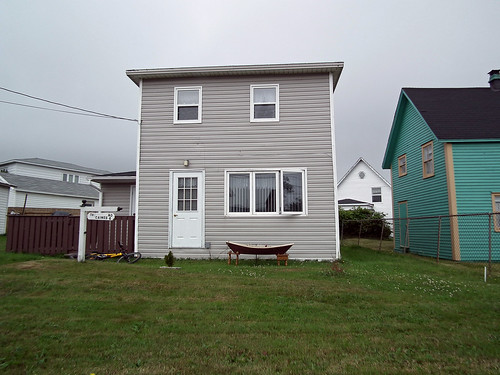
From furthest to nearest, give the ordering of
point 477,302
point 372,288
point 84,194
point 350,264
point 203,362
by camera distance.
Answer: point 84,194 < point 350,264 < point 372,288 < point 477,302 < point 203,362

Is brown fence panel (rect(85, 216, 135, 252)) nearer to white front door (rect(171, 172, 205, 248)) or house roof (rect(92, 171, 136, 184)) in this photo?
white front door (rect(171, 172, 205, 248))

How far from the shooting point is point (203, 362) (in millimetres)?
3373

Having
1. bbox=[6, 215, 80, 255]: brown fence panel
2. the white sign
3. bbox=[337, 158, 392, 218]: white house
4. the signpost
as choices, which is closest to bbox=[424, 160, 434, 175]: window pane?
the signpost

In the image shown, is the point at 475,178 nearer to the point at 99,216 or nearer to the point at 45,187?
the point at 99,216

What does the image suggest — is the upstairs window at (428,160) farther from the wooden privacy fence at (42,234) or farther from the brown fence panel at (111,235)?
the wooden privacy fence at (42,234)

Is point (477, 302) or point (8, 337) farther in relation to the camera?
point (477, 302)

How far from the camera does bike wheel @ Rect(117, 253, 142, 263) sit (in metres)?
9.84

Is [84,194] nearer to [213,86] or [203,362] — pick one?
[213,86]

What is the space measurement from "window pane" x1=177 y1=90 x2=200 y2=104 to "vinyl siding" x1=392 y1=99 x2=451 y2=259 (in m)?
9.55

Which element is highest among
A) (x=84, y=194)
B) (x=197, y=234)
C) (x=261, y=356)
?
(x=84, y=194)

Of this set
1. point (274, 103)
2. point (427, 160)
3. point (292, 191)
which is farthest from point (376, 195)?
point (274, 103)

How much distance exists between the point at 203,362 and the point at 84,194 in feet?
106

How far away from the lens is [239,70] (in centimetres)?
1075

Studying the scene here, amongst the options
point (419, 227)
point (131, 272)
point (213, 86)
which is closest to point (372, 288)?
point (131, 272)
